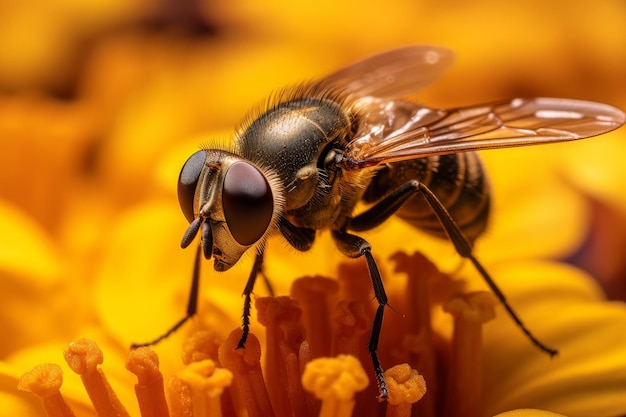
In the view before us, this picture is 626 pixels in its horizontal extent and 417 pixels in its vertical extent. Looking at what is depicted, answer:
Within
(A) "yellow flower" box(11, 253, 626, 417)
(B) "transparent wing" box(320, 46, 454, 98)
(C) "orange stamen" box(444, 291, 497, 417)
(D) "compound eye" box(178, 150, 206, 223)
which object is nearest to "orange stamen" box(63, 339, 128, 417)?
(A) "yellow flower" box(11, 253, 626, 417)

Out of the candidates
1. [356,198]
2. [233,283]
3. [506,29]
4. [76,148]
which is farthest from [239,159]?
[506,29]

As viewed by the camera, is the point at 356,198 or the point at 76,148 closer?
the point at 356,198

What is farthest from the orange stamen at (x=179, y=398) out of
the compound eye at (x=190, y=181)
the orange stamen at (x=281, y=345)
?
the compound eye at (x=190, y=181)

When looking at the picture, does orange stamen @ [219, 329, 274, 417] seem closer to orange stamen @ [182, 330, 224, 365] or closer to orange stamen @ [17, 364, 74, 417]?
orange stamen @ [182, 330, 224, 365]

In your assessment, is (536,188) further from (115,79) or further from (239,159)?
(115,79)

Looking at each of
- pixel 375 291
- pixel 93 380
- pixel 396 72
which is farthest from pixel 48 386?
pixel 396 72

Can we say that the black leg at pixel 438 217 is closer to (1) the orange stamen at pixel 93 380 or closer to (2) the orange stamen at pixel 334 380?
(2) the orange stamen at pixel 334 380

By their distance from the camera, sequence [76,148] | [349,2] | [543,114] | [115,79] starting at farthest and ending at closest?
[349,2], [115,79], [76,148], [543,114]

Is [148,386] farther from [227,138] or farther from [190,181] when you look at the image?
[227,138]
